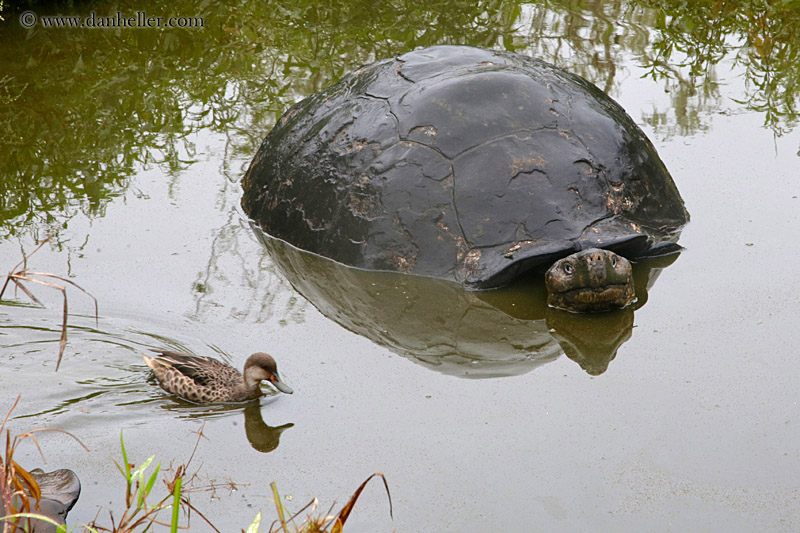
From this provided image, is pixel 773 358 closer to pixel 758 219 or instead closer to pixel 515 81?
pixel 758 219

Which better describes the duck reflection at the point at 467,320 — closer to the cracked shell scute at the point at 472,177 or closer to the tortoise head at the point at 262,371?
the cracked shell scute at the point at 472,177

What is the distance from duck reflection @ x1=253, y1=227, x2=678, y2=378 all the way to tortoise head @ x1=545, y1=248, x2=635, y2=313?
2.7 inches

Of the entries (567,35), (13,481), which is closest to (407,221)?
(13,481)

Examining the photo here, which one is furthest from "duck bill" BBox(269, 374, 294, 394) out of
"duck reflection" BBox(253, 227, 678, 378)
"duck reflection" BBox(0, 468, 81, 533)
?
"duck reflection" BBox(0, 468, 81, 533)

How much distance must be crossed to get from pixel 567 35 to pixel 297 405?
6.58 metres

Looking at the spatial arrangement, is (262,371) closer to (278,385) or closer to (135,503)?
(278,385)

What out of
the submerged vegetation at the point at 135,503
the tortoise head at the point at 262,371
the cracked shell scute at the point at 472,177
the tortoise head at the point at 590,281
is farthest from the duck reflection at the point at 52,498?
the tortoise head at the point at 590,281

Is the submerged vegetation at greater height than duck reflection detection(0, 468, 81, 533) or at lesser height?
greater

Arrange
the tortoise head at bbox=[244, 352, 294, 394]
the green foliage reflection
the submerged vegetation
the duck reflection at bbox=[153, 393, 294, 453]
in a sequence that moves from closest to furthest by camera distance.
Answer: the submerged vegetation → the duck reflection at bbox=[153, 393, 294, 453] → the tortoise head at bbox=[244, 352, 294, 394] → the green foliage reflection

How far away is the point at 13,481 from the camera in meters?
2.71

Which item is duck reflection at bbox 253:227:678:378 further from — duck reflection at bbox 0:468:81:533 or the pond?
duck reflection at bbox 0:468:81:533

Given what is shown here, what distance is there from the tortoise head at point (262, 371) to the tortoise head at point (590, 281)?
150cm

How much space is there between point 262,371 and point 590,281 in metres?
1.69

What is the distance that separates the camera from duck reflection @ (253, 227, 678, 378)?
14.7ft
